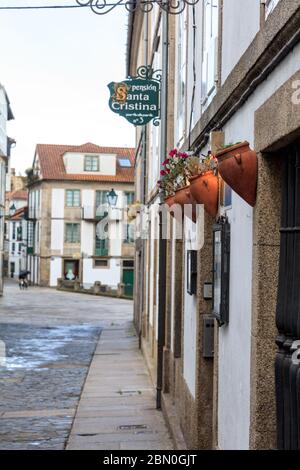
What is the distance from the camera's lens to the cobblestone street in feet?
28.9

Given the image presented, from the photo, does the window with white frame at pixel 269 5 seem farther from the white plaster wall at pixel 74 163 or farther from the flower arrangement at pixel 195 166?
the white plaster wall at pixel 74 163

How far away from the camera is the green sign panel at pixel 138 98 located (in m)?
10.9

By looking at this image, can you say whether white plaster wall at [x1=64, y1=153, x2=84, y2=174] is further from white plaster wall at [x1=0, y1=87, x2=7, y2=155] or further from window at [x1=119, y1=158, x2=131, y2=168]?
white plaster wall at [x1=0, y1=87, x2=7, y2=155]

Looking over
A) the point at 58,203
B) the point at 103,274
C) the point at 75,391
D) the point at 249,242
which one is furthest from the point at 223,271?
the point at 58,203

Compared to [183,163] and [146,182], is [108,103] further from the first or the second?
[146,182]

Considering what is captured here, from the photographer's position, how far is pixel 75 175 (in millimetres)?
57500

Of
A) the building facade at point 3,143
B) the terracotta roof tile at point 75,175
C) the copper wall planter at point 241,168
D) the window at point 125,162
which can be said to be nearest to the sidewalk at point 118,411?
the copper wall planter at point 241,168

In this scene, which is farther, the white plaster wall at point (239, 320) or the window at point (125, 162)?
the window at point (125, 162)

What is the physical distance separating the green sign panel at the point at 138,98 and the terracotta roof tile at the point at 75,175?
45.5 metres

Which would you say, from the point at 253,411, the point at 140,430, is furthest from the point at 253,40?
the point at 140,430

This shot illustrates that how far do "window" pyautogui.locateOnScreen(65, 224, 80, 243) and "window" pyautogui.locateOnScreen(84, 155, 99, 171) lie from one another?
4.82 m

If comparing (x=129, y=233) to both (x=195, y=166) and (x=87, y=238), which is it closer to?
(x=87, y=238)

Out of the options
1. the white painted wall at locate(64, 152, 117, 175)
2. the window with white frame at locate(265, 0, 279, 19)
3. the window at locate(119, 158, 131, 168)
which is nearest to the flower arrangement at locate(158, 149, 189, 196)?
the window with white frame at locate(265, 0, 279, 19)

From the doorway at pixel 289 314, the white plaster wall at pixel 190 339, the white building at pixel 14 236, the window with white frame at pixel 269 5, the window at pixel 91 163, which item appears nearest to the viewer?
the doorway at pixel 289 314
